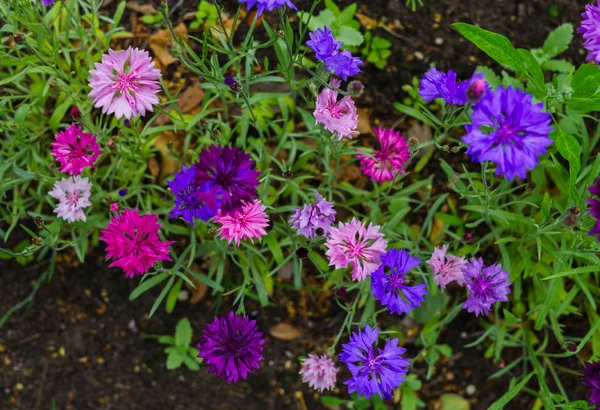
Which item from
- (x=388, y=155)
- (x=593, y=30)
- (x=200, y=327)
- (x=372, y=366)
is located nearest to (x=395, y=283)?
(x=372, y=366)

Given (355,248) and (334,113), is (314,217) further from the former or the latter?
(334,113)

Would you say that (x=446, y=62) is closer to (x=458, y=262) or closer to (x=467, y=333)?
(x=458, y=262)

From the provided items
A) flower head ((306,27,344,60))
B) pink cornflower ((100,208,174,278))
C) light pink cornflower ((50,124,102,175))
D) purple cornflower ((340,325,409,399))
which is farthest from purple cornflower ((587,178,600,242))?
light pink cornflower ((50,124,102,175))

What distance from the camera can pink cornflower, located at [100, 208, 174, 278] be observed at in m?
1.59

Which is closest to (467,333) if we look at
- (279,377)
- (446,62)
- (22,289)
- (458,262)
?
(458,262)

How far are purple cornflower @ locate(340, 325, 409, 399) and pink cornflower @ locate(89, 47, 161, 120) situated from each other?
3.17 feet

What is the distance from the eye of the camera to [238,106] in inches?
89.5

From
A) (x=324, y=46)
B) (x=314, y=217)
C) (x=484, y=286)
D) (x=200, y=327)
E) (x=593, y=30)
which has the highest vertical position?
(x=593, y=30)

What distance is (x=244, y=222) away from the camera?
5.34 feet

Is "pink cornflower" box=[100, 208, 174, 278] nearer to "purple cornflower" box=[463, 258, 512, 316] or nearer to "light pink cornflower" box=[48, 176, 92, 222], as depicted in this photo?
"light pink cornflower" box=[48, 176, 92, 222]

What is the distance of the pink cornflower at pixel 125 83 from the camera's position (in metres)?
1.59

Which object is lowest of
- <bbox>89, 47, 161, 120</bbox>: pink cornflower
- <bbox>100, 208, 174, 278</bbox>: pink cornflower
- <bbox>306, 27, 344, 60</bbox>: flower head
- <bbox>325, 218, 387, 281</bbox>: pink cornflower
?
<bbox>100, 208, 174, 278</bbox>: pink cornflower

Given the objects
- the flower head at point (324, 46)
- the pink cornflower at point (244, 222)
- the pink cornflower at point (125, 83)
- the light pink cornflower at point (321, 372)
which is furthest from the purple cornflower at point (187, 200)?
the light pink cornflower at point (321, 372)

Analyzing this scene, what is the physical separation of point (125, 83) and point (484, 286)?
132 cm
